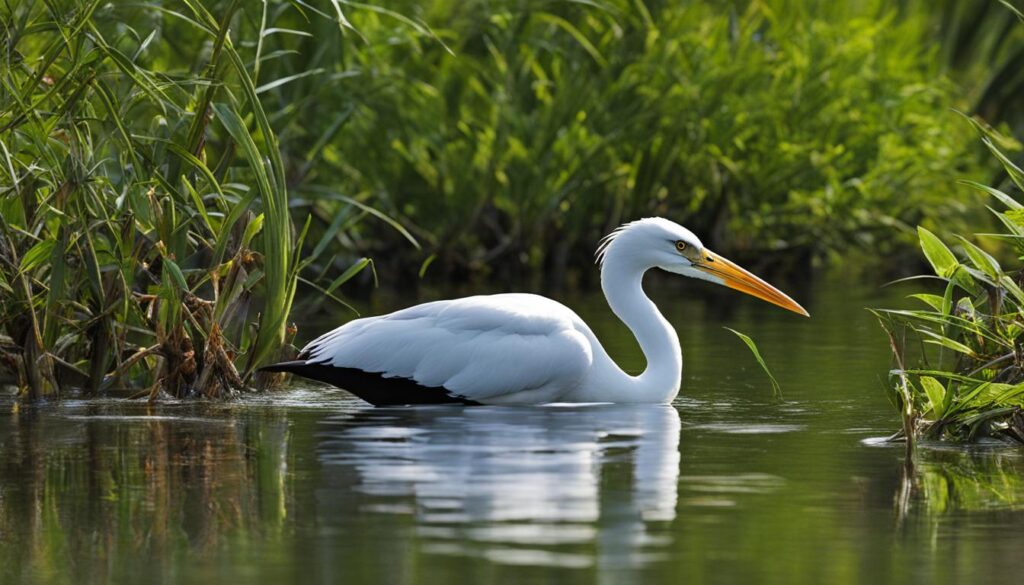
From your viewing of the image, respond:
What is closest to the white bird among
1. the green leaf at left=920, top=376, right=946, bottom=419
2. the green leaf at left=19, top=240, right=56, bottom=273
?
the green leaf at left=19, top=240, right=56, bottom=273

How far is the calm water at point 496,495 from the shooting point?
18.1 ft

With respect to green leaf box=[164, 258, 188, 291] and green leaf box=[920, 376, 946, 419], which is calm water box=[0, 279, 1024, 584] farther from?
green leaf box=[164, 258, 188, 291]

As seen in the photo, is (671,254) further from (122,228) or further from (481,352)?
(122,228)

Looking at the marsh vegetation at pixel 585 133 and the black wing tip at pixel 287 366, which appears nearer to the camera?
the black wing tip at pixel 287 366

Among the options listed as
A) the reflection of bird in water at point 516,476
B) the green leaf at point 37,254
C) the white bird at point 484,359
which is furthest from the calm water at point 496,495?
the green leaf at point 37,254

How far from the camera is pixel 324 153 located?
17562 millimetres

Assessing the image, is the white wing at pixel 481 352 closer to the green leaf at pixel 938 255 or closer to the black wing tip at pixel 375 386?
the black wing tip at pixel 375 386

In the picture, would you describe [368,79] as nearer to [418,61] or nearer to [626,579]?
[418,61]

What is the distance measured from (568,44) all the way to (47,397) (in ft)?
33.2

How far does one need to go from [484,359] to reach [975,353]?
237cm

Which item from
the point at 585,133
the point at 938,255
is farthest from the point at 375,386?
the point at 585,133

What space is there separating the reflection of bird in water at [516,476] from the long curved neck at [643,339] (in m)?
0.10

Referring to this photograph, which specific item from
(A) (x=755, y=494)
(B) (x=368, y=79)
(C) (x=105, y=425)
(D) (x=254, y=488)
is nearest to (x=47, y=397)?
(C) (x=105, y=425)

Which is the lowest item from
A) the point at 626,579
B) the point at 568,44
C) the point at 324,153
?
the point at 626,579
